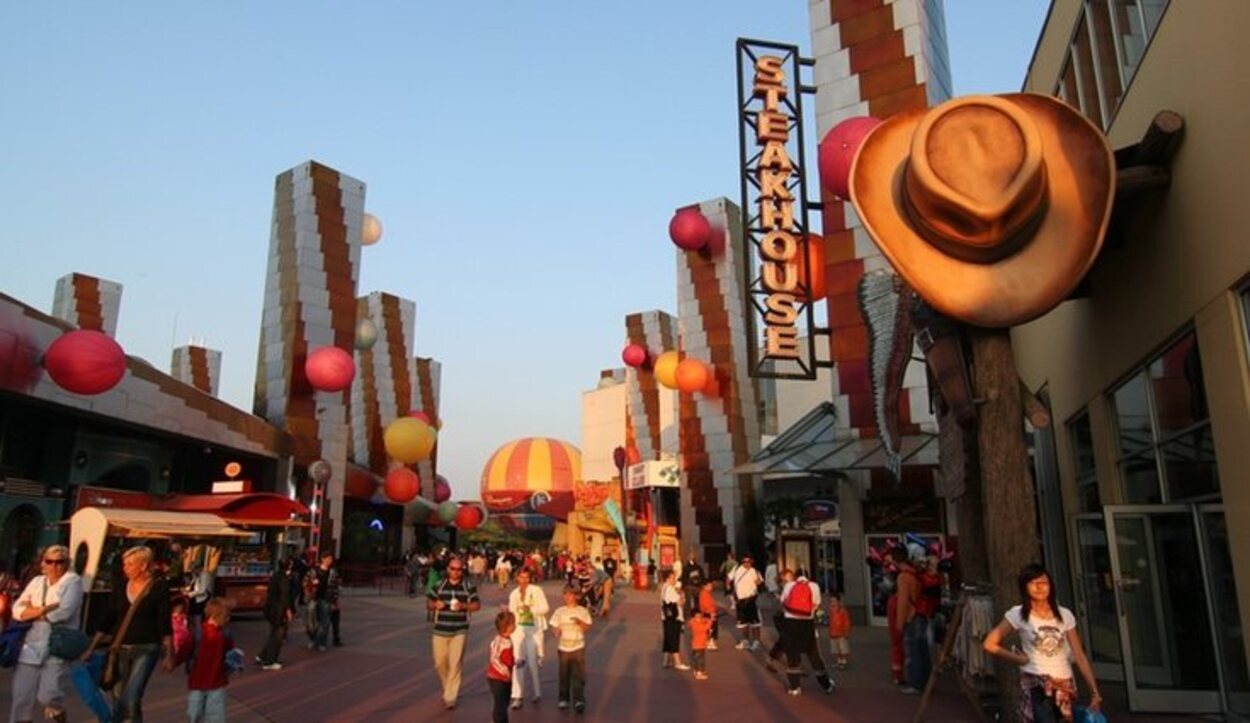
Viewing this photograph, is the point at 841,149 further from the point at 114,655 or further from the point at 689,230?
the point at 114,655

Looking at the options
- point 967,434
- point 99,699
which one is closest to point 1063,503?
point 967,434

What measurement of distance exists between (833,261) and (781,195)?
209cm

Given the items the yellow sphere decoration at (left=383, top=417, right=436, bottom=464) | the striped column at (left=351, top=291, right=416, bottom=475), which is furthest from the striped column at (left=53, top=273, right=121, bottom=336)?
the yellow sphere decoration at (left=383, top=417, right=436, bottom=464)

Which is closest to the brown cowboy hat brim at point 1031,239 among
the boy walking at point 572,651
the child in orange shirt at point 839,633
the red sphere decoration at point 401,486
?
the boy walking at point 572,651

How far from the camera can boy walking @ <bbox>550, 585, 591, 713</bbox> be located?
29.9 ft

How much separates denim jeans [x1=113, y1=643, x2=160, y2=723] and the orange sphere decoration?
78.5 feet

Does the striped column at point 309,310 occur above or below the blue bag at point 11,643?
above

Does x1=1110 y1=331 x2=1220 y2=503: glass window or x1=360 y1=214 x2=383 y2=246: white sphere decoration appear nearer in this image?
x1=1110 y1=331 x2=1220 y2=503: glass window

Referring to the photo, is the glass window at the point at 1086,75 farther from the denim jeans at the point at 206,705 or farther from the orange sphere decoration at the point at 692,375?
the orange sphere decoration at the point at 692,375

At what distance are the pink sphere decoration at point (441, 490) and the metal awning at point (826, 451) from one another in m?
26.5

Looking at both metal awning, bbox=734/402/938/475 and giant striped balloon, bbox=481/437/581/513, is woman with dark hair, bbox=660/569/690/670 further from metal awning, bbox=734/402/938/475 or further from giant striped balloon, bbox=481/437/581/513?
giant striped balloon, bbox=481/437/581/513

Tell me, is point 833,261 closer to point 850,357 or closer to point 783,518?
point 850,357

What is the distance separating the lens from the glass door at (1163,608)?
27.3 feet

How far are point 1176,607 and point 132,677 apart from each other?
30.7 feet
